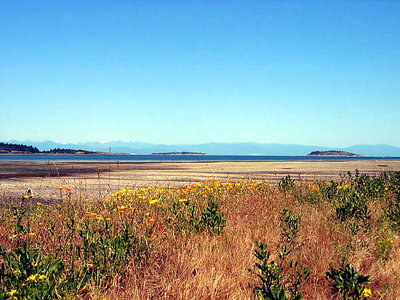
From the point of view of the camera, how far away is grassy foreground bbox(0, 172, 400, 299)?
2969 millimetres

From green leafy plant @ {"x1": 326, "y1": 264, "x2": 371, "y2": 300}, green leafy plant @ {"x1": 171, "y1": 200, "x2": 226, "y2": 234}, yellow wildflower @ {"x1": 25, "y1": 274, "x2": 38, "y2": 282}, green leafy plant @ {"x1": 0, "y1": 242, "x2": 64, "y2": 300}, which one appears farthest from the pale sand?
green leafy plant @ {"x1": 326, "y1": 264, "x2": 371, "y2": 300}

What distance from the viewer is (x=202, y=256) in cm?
384

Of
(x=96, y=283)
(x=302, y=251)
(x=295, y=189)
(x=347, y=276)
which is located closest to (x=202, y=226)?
(x=302, y=251)

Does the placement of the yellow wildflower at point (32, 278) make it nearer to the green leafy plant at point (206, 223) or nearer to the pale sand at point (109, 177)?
the green leafy plant at point (206, 223)

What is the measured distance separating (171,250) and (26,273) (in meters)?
1.71

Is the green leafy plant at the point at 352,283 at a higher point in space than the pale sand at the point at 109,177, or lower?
higher

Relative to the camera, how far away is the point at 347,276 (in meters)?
3.05

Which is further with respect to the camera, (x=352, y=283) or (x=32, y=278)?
(x=352, y=283)

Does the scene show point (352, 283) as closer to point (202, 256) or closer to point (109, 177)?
point (202, 256)

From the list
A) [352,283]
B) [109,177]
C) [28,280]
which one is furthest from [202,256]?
[109,177]

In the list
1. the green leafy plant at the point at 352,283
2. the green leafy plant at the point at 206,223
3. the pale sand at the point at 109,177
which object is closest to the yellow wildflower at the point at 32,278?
the green leafy plant at the point at 206,223

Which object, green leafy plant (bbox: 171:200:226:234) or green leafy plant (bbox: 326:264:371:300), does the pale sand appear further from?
green leafy plant (bbox: 326:264:371:300)

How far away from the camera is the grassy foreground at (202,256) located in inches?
117

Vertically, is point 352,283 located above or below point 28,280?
below
